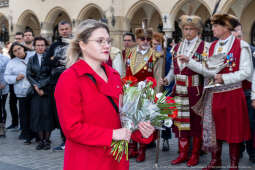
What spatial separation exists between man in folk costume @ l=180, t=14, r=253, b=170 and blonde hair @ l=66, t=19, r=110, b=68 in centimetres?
242

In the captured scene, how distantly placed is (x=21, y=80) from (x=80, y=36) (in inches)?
197

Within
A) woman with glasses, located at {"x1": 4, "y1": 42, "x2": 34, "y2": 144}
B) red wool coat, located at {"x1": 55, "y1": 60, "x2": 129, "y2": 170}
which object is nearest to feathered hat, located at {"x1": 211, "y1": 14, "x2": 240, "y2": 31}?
red wool coat, located at {"x1": 55, "y1": 60, "x2": 129, "y2": 170}

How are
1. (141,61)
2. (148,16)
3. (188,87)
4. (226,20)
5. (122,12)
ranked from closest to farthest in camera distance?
(226,20), (188,87), (141,61), (122,12), (148,16)

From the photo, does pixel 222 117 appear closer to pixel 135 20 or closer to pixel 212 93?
pixel 212 93

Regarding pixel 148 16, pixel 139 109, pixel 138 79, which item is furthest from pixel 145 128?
pixel 148 16

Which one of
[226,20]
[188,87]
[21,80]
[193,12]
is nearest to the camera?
[226,20]

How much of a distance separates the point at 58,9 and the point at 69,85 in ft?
69.8

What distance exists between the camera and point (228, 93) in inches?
176

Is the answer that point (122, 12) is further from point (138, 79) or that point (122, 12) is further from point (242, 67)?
point (242, 67)

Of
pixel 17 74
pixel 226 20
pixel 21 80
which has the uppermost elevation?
pixel 226 20

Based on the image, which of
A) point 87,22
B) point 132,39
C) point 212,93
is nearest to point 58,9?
point 132,39

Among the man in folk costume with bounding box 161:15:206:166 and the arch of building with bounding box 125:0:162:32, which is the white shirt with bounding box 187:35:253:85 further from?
the arch of building with bounding box 125:0:162:32

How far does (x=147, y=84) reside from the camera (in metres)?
2.40

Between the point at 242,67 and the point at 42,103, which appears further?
the point at 42,103
